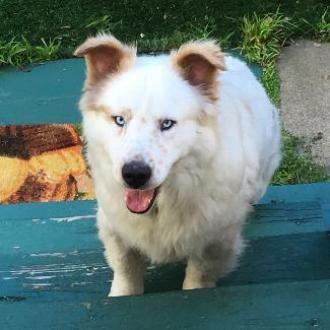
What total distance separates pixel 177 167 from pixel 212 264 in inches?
32.5

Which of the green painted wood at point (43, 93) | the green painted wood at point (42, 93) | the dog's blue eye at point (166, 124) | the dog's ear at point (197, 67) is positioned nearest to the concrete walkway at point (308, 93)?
the green painted wood at point (43, 93)

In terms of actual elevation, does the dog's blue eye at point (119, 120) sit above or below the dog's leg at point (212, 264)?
above

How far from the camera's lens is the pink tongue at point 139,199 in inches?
124

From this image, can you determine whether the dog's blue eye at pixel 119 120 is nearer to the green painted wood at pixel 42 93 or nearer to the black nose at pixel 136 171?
the black nose at pixel 136 171

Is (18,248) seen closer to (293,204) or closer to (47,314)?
(47,314)

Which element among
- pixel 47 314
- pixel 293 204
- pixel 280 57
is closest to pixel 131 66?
pixel 47 314

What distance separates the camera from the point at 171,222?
137 inches

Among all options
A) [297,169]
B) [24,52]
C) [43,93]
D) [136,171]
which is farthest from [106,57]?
[24,52]

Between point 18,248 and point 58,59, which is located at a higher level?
point 58,59

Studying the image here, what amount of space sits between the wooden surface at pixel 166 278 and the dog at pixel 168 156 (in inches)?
7.1

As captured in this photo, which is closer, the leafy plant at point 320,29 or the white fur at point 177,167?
the white fur at point 177,167

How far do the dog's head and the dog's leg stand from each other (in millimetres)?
706

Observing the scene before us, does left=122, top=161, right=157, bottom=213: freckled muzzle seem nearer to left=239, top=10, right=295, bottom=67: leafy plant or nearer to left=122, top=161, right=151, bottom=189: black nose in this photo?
left=122, top=161, right=151, bottom=189: black nose

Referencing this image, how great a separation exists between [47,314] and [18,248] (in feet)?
3.08
